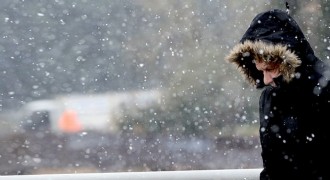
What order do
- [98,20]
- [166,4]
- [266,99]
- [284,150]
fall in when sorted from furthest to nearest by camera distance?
[98,20], [166,4], [266,99], [284,150]

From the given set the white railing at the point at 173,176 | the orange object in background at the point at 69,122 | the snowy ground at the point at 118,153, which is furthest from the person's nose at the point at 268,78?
the orange object in background at the point at 69,122

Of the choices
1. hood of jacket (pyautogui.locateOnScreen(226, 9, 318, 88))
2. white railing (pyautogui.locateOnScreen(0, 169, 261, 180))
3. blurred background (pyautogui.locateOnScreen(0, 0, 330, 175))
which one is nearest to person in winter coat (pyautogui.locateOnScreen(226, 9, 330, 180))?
hood of jacket (pyautogui.locateOnScreen(226, 9, 318, 88))

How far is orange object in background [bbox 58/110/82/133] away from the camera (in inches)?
389

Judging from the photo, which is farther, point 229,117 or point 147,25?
point 229,117

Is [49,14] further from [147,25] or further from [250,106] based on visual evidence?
[250,106]

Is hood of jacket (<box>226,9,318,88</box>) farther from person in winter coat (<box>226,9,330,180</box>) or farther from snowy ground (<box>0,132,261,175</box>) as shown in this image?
snowy ground (<box>0,132,261,175</box>)

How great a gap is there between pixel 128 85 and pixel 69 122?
71.8 inches

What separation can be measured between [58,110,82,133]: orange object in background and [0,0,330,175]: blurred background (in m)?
0.02

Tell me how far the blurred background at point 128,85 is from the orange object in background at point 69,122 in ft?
0.06

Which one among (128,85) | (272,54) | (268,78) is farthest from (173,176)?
(128,85)

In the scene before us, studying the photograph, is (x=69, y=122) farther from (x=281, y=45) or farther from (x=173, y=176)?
(x=281, y=45)

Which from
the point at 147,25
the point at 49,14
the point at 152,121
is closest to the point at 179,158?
the point at 152,121

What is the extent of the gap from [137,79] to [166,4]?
144 centimetres

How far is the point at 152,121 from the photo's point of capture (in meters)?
8.51
